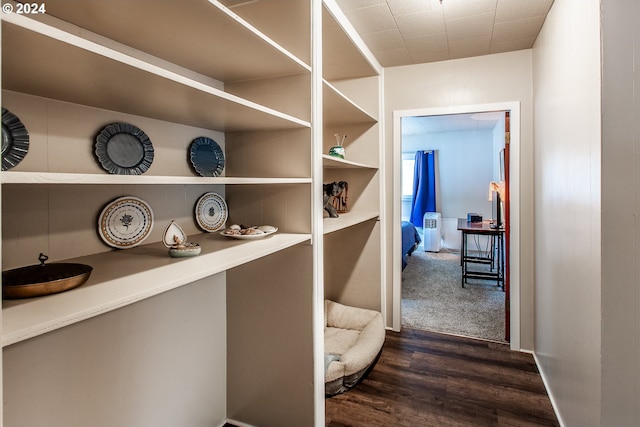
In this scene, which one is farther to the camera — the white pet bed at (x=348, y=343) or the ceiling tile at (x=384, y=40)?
the ceiling tile at (x=384, y=40)

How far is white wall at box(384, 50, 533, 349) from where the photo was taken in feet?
8.98

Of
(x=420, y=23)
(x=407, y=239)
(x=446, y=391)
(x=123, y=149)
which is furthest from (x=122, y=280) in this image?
(x=407, y=239)

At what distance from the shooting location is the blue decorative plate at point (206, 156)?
1.66 metres

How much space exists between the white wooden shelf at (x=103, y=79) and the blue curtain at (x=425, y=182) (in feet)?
19.8

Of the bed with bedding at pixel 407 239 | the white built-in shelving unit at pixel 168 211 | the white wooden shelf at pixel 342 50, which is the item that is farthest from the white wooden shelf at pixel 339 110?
the bed with bedding at pixel 407 239

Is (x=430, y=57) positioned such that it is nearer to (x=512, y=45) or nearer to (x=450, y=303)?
(x=512, y=45)

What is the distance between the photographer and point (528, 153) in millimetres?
2738

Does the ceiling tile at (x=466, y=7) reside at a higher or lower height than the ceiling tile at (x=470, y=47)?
lower

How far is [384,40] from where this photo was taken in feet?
8.25

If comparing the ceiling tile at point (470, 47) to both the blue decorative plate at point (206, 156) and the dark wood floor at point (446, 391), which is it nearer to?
the blue decorative plate at point (206, 156)

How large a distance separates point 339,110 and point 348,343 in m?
1.78

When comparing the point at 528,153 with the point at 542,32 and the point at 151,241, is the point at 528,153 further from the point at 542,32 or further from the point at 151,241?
the point at 151,241

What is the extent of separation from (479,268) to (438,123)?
2.52 m

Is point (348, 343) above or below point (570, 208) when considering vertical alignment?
below
